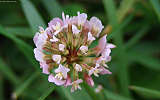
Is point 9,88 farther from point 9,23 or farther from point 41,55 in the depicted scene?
Answer: point 41,55

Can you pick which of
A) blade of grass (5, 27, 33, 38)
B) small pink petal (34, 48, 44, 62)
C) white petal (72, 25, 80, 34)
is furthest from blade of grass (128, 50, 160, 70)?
small pink petal (34, 48, 44, 62)

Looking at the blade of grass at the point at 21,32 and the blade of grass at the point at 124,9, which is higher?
the blade of grass at the point at 124,9

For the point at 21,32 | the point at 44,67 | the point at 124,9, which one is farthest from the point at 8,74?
the point at 44,67

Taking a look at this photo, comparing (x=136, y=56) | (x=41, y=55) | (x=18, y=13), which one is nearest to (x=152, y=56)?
(x=136, y=56)

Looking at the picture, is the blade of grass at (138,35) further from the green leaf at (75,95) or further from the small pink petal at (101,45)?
the small pink petal at (101,45)

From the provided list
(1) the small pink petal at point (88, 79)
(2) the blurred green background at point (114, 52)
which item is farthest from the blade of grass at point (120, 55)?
(1) the small pink petal at point (88, 79)

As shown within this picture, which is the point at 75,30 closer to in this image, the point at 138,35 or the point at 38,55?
the point at 38,55
